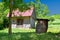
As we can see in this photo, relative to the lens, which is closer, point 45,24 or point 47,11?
point 45,24

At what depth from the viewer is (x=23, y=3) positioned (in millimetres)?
16641

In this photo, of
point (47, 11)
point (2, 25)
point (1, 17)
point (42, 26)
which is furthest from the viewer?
point (47, 11)

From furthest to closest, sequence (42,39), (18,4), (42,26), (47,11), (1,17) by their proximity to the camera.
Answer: (47,11) → (1,17) → (42,26) → (18,4) → (42,39)

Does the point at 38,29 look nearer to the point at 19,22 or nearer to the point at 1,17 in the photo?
the point at 1,17

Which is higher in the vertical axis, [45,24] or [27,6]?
[27,6]

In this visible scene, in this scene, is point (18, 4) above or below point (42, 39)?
above

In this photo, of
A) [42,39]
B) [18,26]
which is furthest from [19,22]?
[42,39]

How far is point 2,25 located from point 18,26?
3.29m

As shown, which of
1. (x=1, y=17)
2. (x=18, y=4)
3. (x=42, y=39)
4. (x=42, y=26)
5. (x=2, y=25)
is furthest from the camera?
(x=2, y=25)

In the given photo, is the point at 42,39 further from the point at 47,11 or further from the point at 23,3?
the point at 47,11

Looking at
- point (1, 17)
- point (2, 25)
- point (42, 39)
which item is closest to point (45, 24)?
point (42, 39)

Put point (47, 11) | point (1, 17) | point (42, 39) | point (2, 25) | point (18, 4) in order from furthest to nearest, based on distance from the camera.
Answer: point (47, 11), point (2, 25), point (1, 17), point (18, 4), point (42, 39)

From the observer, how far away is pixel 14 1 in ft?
54.8

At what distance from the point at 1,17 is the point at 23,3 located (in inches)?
649
